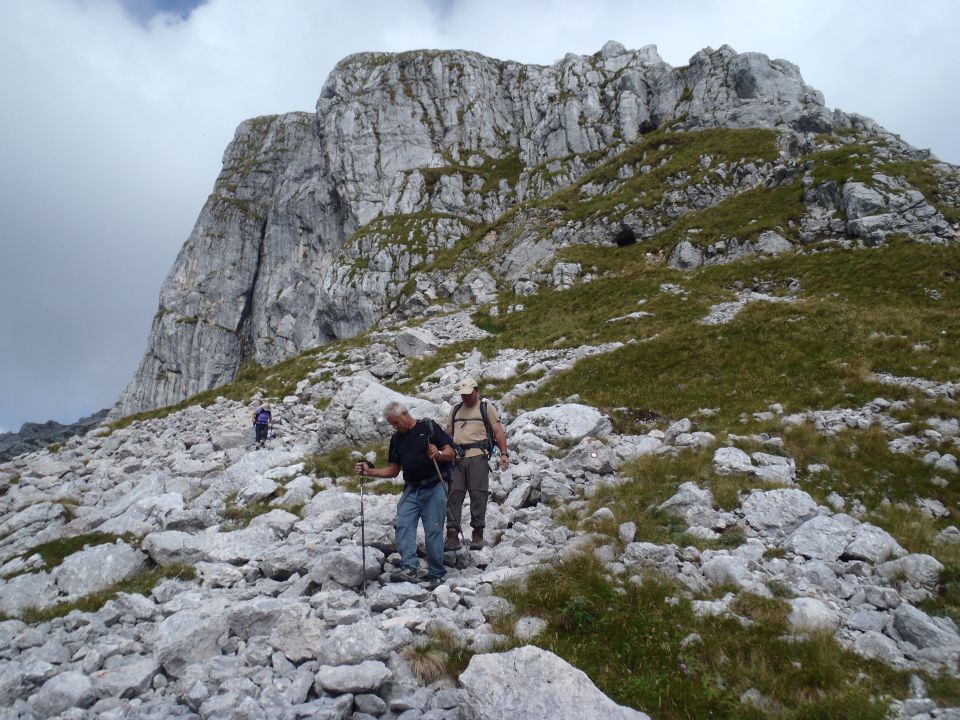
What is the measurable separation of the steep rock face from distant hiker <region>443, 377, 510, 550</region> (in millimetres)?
39817

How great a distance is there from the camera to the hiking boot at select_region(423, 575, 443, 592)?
317 inches

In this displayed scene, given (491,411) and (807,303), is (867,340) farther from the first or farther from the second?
(491,411)

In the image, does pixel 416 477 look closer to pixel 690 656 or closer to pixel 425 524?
pixel 425 524

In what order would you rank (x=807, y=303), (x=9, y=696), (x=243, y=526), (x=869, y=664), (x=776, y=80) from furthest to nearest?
1. (x=776, y=80)
2. (x=807, y=303)
3. (x=243, y=526)
4. (x=9, y=696)
5. (x=869, y=664)

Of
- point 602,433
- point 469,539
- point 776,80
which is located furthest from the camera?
point 776,80

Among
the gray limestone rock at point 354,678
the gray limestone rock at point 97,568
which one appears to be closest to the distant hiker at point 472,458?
the gray limestone rock at point 354,678

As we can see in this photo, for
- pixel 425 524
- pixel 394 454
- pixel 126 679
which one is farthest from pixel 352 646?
pixel 394 454

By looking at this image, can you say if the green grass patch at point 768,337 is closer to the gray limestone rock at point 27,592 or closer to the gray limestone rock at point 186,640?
the gray limestone rock at point 186,640

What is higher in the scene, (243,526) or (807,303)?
(807,303)

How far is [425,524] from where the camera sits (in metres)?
8.67

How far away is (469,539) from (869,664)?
6541mm

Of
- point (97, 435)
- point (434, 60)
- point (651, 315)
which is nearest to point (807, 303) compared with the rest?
point (651, 315)

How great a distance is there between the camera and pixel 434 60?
118500 millimetres

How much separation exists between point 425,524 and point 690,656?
4537 mm
